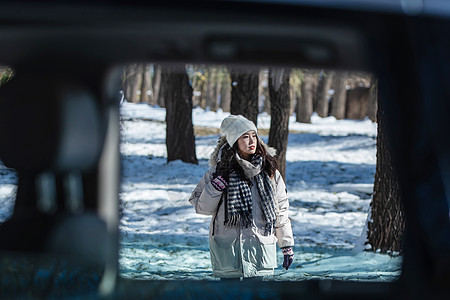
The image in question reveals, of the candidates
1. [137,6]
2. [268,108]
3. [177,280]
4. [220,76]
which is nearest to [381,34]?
[137,6]

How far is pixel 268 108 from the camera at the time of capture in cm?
1074

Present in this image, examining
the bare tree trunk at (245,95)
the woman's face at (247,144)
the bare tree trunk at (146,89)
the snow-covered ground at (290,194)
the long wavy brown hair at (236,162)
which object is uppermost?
the bare tree trunk at (146,89)

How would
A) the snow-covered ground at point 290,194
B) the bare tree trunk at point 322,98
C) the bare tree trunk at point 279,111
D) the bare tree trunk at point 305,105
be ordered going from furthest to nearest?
1. the bare tree trunk at point 322,98
2. the bare tree trunk at point 305,105
3. the bare tree trunk at point 279,111
4. the snow-covered ground at point 290,194

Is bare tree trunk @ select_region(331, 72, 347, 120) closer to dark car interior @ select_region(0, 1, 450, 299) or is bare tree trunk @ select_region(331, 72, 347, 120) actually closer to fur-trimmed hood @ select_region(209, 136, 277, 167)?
fur-trimmed hood @ select_region(209, 136, 277, 167)

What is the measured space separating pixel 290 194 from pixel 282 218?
9.61m

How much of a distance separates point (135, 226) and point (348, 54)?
34.5 feet

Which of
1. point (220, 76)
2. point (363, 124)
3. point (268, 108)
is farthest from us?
point (363, 124)

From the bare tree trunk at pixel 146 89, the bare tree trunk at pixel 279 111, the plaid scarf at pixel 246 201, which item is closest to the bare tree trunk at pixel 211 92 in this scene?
the bare tree trunk at pixel 146 89

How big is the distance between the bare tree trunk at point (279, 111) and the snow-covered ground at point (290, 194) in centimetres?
20

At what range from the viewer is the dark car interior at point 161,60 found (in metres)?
1.16

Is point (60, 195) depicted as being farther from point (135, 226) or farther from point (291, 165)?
point (291, 165)

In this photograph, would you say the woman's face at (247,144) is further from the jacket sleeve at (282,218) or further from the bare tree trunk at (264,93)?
the bare tree trunk at (264,93)

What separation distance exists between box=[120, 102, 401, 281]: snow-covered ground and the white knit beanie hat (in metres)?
2.46

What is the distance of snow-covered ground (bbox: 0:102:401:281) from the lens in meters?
8.70
